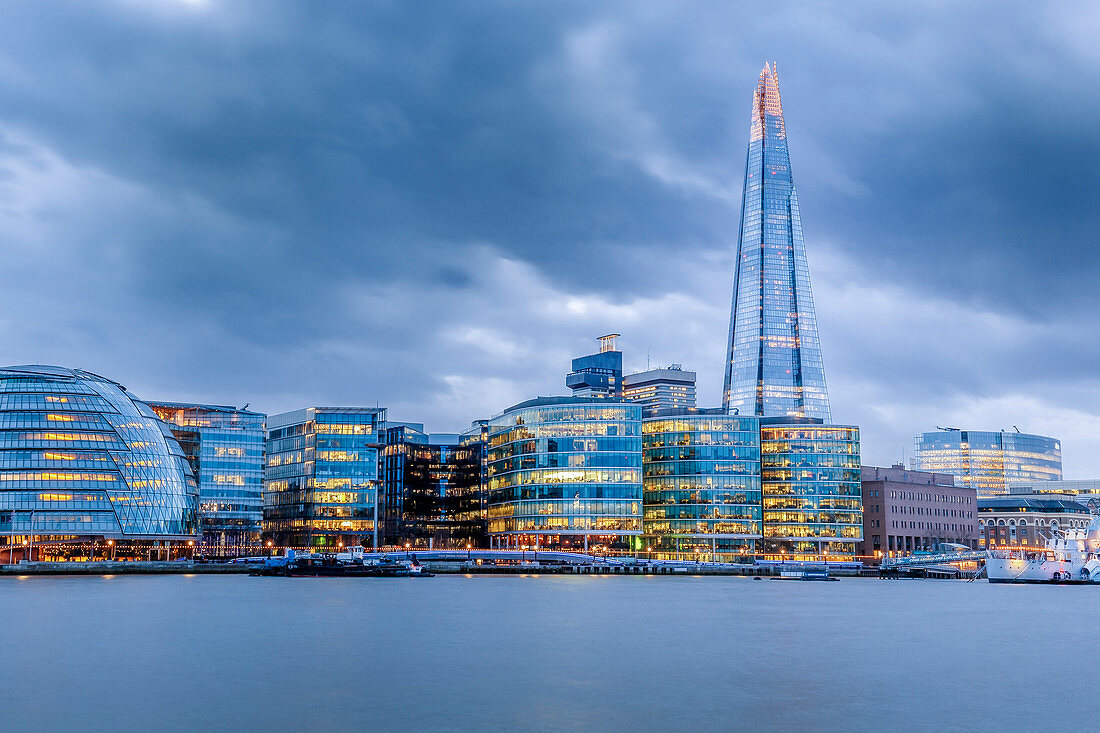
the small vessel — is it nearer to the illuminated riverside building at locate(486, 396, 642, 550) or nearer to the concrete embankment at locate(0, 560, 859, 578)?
the concrete embankment at locate(0, 560, 859, 578)

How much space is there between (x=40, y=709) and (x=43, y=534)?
127929 mm

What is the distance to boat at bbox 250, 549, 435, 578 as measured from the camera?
149m

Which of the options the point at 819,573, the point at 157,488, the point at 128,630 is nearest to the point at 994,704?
the point at 128,630

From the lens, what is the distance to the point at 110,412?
164m

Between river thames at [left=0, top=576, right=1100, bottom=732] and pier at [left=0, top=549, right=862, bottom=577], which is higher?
river thames at [left=0, top=576, right=1100, bottom=732]

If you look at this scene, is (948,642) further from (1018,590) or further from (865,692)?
(1018,590)

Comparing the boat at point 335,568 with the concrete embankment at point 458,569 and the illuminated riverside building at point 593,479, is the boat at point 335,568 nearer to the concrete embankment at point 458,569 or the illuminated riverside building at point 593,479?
the concrete embankment at point 458,569

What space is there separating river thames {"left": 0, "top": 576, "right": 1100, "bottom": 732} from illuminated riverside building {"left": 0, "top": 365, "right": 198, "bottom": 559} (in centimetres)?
6699

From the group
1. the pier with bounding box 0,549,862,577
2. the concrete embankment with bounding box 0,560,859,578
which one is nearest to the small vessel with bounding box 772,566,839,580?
the pier with bounding box 0,549,862,577

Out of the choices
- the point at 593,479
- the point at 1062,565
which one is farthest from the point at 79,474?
the point at 1062,565

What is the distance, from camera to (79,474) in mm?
155125

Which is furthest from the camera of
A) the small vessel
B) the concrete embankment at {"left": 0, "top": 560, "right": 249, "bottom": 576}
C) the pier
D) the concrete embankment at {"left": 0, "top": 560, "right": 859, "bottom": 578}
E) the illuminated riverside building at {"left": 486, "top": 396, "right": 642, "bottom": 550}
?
the illuminated riverside building at {"left": 486, "top": 396, "right": 642, "bottom": 550}

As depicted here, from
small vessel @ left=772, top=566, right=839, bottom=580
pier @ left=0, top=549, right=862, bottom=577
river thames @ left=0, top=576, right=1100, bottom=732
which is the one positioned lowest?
small vessel @ left=772, top=566, right=839, bottom=580

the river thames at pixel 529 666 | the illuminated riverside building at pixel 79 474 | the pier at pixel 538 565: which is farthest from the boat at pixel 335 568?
the river thames at pixel 529 666
